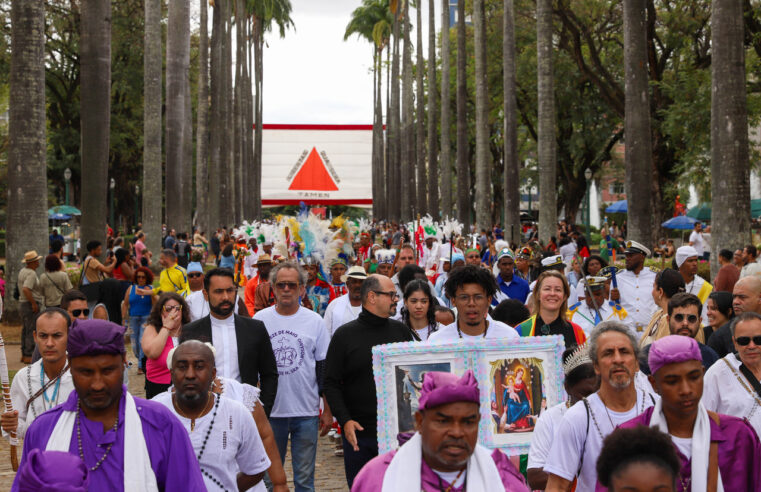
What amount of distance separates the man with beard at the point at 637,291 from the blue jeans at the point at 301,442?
4333 mm

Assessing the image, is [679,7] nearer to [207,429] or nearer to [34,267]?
[34,267]

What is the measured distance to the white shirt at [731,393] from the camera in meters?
5.58

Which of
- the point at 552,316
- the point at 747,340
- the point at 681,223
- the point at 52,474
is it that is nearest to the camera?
the point at 52,474

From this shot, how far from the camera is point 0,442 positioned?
11164 millimetres

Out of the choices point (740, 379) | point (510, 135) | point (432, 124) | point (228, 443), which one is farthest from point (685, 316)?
point (432, 124)

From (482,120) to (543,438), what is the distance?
106 feet

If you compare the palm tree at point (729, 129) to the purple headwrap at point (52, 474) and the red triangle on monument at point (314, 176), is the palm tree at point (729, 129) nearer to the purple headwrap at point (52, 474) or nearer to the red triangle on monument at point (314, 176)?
the purple headwrap at point (52, 474)

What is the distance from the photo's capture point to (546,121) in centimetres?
2767

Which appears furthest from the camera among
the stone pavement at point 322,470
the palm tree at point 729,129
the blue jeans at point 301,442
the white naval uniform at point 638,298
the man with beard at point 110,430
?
the palm tree at point 729,129

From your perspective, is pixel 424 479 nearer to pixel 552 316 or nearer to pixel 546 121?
pixel 552 316

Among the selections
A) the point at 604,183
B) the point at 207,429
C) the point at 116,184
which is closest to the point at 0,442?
the point at 207,429

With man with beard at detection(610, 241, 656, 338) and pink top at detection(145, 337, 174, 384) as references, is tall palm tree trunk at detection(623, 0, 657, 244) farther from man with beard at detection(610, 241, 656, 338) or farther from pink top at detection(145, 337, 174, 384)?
pink top at detection(145, 337, 174, 384)

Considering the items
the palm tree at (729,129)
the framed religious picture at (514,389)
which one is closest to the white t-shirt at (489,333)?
the framed religious picture at (514,389)

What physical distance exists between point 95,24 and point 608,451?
58.7ft
